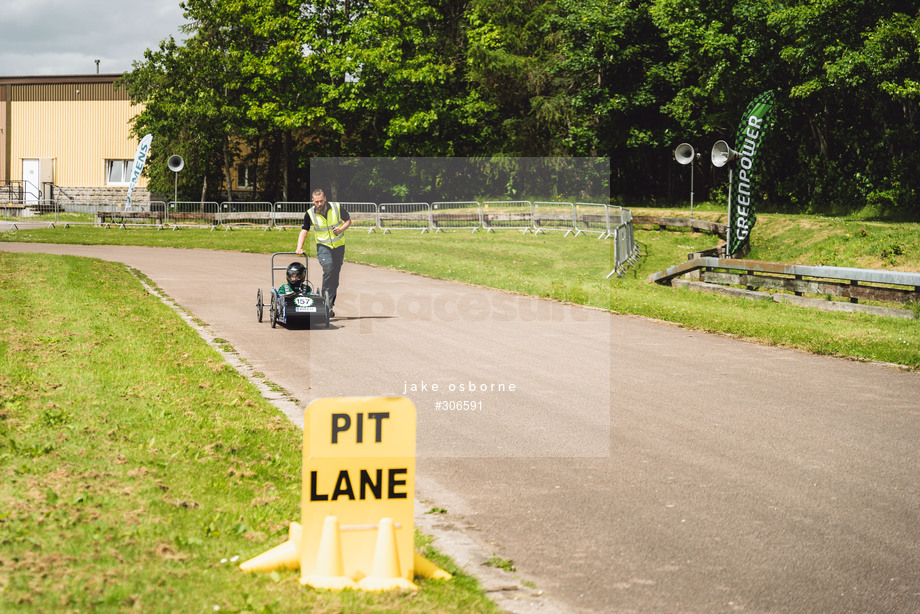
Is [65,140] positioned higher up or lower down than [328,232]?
higher up

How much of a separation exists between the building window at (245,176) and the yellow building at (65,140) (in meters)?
6.54

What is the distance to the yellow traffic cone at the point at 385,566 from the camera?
4359 mm

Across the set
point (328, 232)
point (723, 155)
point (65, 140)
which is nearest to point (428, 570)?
point (328, 232)

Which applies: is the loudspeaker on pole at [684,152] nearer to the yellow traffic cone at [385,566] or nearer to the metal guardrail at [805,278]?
the metal guardrail at [805,278]

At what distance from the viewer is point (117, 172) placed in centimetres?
5541

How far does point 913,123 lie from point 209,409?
32043 millimetres

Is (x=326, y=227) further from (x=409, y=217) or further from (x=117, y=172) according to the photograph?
(x=117, y=172)

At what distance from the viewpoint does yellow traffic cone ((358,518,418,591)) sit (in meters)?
4.36

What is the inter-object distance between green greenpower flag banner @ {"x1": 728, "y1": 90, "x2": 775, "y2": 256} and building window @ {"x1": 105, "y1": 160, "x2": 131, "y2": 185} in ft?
139

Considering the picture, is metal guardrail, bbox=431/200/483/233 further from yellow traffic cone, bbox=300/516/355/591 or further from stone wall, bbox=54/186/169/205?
yellow traffic cone, bbox=300/516/355/591

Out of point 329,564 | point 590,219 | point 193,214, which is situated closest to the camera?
point 329,564

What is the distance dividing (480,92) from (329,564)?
1923 inches

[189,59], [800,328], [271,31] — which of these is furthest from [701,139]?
[800,328]

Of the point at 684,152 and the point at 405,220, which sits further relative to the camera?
the point at 405,220
